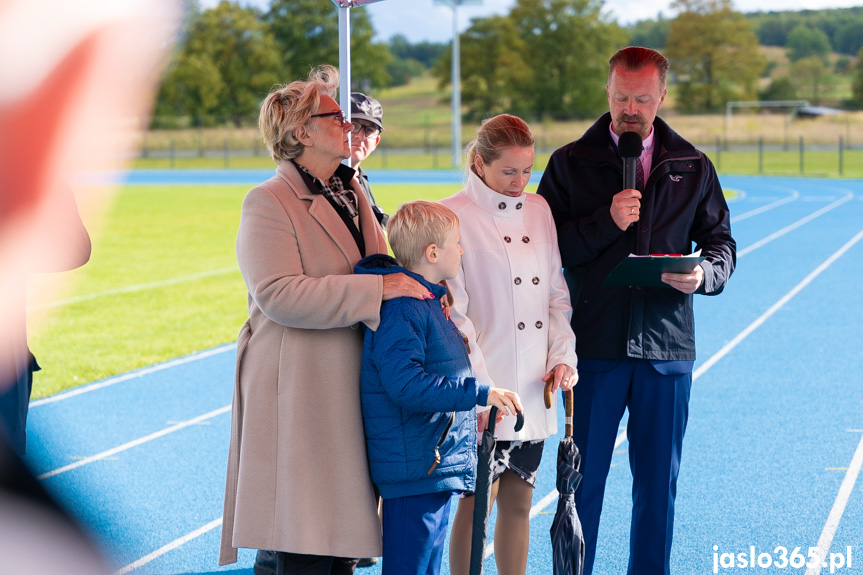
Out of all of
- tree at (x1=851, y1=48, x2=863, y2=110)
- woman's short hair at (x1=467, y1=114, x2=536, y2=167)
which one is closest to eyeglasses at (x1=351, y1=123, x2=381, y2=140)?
woman's short hair at (x1=467, y1=114, x2=536, y2=167)

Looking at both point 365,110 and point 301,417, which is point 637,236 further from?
point 365,110

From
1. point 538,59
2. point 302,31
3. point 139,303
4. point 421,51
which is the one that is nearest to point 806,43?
point 421,51

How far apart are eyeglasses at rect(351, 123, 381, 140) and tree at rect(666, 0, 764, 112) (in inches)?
3210

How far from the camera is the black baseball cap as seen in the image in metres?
4.92

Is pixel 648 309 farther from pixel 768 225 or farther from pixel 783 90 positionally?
pixel 783 90

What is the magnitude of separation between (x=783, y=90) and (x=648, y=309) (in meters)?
93.0

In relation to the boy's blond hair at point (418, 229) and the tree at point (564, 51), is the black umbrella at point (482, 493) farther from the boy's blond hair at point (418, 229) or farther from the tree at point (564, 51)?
the tree at point (564, 51)

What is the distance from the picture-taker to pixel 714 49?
87312 mm

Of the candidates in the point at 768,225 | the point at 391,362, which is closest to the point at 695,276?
the point at 391,362

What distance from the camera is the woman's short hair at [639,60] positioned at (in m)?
3.43

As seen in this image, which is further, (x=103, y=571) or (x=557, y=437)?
(x=557, y=437)

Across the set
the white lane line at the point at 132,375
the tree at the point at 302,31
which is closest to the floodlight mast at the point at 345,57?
the white lane line at the point at 132,375

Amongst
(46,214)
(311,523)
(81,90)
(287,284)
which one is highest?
(81,90)

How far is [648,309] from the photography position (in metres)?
3.56
